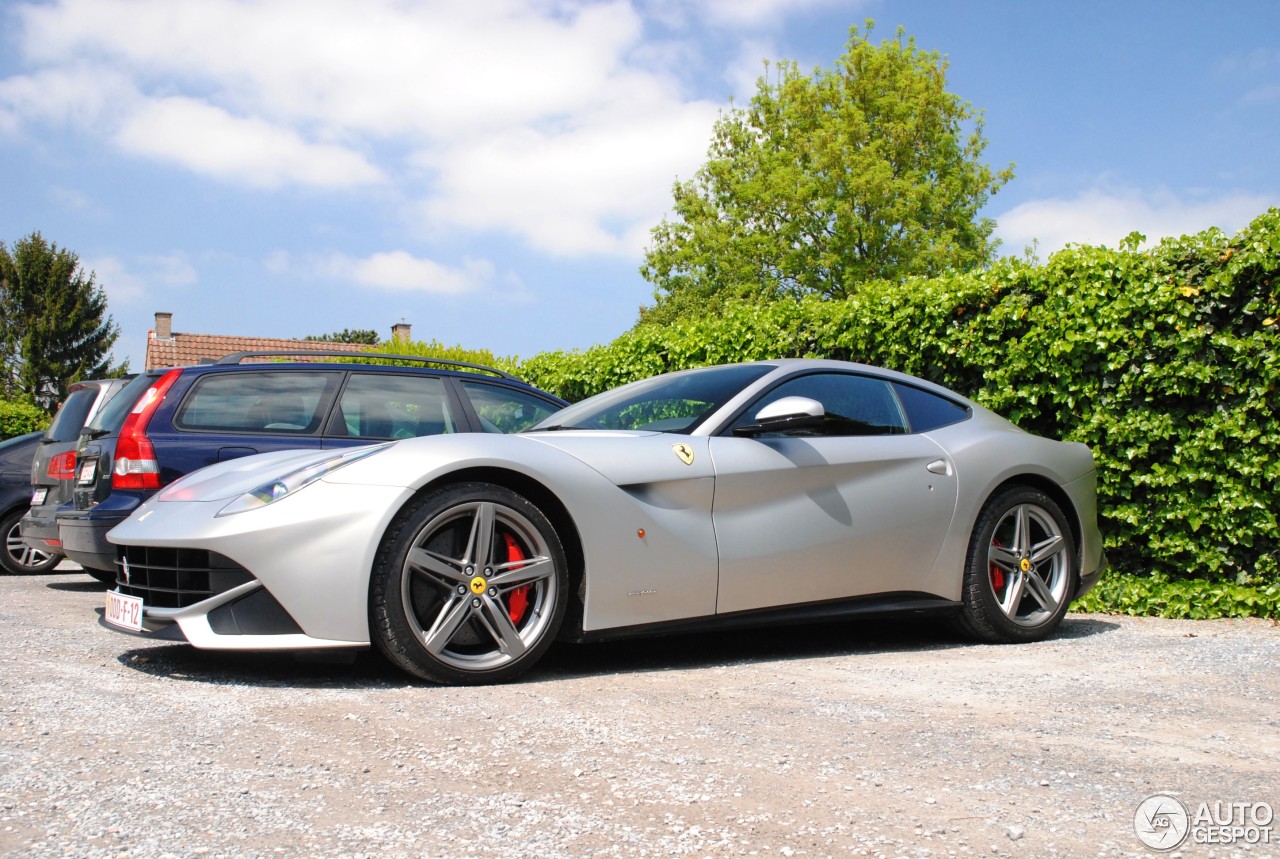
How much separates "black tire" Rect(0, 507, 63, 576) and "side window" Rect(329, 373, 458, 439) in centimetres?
517

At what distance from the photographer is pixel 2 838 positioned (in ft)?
8.11

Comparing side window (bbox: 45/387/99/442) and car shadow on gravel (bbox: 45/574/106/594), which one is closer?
car shadow on gravel (bbox: 45/574/106/594)

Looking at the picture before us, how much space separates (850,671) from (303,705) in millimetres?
2245

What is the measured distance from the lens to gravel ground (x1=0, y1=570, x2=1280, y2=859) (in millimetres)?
2562

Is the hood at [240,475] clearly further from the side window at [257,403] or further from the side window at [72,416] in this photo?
the side window at [72,416]

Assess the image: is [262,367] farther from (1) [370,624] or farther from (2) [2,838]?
(2) [2,838]

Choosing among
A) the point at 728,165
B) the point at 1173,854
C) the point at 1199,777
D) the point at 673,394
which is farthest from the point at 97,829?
the point at 728,165

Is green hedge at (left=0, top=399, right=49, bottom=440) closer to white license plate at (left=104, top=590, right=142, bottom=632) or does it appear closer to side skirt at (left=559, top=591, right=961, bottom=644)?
white license plate at (left=104, top=590, right=142, bottom=632)

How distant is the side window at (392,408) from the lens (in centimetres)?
689

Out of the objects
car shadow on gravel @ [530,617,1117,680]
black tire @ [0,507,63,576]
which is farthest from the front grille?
black tire @ [0,507,63,576]

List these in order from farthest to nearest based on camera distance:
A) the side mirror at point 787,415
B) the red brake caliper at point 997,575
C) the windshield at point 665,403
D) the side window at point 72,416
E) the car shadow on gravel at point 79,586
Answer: the side window at point 72,416 → the car shadow on gravel at point 79,586 → the red brake caliper at point 997,575 → the windshield at point 665,403 → the side mirror at point 787,415

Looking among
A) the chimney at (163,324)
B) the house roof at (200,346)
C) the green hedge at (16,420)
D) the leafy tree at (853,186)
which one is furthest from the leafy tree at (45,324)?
the leafy tree at (853,186)

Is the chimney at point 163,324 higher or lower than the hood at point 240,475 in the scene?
higher

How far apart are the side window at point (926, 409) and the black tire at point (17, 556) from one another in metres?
8.26
